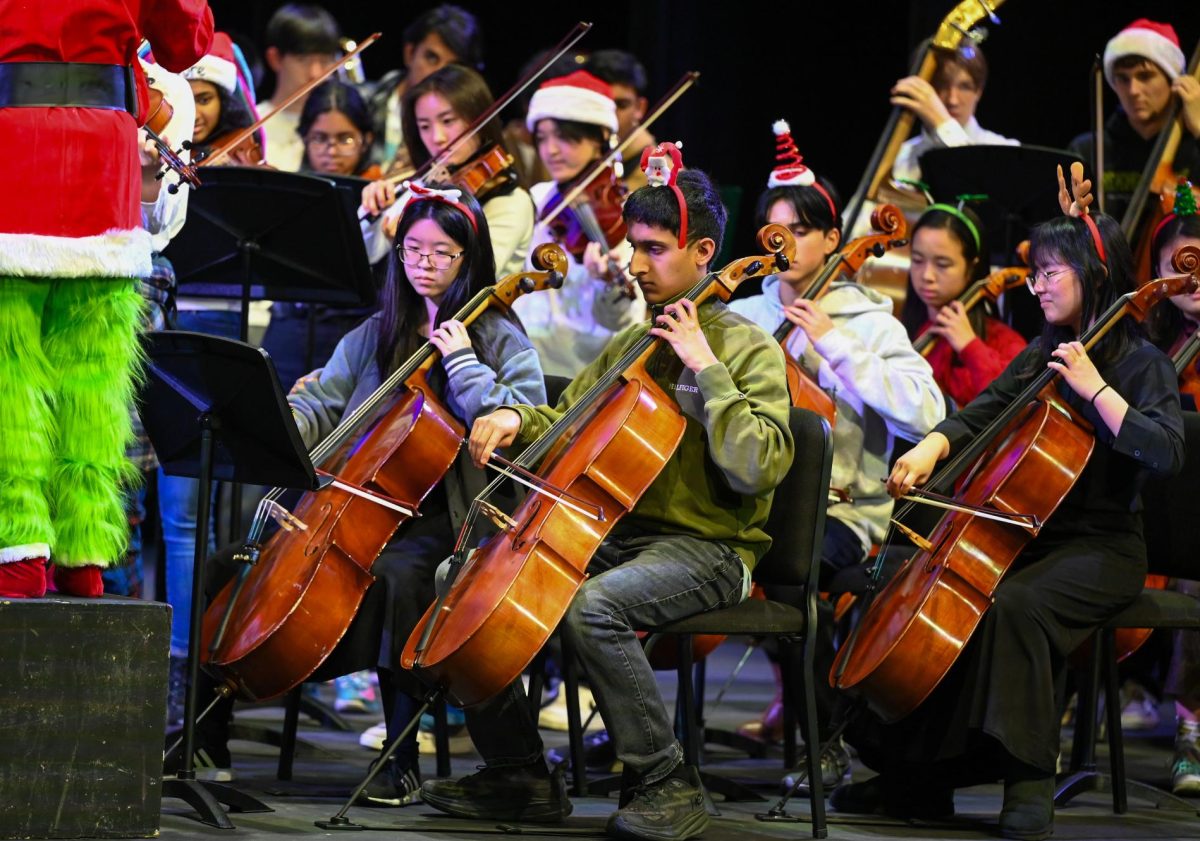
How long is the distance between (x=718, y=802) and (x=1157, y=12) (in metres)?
3.85

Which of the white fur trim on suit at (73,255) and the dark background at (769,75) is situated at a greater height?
the dark background at (769,75)

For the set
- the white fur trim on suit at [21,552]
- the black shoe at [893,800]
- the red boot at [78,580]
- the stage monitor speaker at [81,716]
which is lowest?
the black shoe at [893,800]

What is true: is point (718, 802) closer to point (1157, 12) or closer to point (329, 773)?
point (329, 773)

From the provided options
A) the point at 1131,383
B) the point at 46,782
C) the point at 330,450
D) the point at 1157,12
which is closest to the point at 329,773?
the point at 330,450

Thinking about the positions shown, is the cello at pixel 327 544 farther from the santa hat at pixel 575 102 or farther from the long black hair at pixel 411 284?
the santa hat at pixel 575 102

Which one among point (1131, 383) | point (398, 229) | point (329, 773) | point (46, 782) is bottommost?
point (329, 773)

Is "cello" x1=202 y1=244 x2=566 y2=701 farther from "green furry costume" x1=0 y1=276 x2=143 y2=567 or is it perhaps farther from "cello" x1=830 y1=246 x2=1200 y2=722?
"cello" x1=830 y1=246 x2=1200 y2=722

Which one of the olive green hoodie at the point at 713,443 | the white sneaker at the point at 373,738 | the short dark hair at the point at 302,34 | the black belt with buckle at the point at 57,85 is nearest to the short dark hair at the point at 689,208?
the olive green hoodie at the point at 713,443

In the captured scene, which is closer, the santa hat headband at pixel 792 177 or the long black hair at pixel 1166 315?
the long black hair at pixel 1166 315

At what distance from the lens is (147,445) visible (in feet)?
13.8

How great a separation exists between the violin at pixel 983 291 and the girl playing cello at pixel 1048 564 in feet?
2.15

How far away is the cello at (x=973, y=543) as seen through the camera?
3.34 meters

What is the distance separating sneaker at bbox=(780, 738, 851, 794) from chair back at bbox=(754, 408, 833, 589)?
65 centimetres

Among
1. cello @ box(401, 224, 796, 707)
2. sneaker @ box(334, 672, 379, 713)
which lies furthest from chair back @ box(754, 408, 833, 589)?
sneaker @ box(334, 672, 379, 713)
